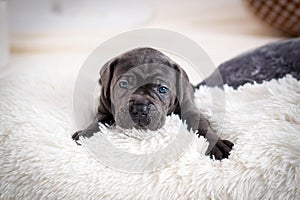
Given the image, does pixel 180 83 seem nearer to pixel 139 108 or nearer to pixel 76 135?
pixel 139 108

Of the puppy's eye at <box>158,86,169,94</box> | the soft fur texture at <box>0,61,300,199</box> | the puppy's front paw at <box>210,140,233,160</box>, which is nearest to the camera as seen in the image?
the soft fur texture at <box>0,61,300,199</box>

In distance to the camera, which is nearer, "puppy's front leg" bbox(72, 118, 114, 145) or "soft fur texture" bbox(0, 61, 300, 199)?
"soft fur texture" bbox(0, 61, 300, 199)

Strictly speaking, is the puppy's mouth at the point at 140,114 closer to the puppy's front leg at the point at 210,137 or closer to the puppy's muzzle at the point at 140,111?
the puppy's muzzle at the point at 140,111

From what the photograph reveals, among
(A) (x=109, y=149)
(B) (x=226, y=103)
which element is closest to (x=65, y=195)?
(A) (x=109, y=149)

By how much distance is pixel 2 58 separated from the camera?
101 inches

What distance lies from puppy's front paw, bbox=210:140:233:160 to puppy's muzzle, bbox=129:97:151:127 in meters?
0.23

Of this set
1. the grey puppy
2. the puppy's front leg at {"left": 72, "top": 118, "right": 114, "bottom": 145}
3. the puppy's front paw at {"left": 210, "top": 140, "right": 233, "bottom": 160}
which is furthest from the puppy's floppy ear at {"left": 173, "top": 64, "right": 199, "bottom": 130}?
→ the puppy's front leg at {"left": 72, "top": 118, "right": 114, "bottom": 145}

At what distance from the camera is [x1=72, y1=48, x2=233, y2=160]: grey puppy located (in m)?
1.43

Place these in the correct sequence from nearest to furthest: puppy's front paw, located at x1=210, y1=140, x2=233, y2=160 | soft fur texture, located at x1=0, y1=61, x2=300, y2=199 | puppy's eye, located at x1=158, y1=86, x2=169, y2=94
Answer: soft fur texture, located at x1=0, y1=61, x2=300, y2=199 → puppy's front paw, located at x1=210, y1=140, x2=233, y2=160 → puppy's eye, located at x1=158, y1=86, x2=169, y2=94

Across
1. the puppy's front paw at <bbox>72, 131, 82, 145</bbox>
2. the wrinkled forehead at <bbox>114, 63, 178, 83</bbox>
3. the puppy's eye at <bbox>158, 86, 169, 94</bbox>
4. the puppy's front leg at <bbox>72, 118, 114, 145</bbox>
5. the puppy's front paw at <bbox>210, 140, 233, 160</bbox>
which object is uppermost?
the wrinkled forehead at <bbox>114, 63, 178, 83</bbox>

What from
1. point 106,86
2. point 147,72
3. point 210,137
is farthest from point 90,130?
point 210,137

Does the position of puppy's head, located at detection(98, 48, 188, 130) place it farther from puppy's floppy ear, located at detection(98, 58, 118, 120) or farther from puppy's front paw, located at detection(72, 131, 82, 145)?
puppy's front paw, located at detection(72, 131, 82, 145)

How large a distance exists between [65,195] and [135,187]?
0.21 m

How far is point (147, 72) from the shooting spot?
1518mm
